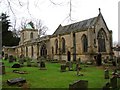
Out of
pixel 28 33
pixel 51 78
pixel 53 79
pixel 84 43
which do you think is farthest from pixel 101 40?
pixel 28 33

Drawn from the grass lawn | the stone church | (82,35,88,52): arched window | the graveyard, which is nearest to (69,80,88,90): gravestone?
the graveyard

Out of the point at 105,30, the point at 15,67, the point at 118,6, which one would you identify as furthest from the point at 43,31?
the point at 118,6

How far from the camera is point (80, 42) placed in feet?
127

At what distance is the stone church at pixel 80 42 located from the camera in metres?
36.1

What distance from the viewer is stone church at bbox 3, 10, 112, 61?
36.1m

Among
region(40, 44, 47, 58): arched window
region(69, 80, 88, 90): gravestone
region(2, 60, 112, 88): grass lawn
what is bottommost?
region(2, 60, 112, 88): grass lawn

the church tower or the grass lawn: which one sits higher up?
the church tower

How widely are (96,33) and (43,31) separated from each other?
116ft

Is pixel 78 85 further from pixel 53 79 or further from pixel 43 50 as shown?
pixel 43 50

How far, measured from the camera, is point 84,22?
40750mm

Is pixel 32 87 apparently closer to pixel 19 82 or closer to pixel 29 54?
pixel 19 82

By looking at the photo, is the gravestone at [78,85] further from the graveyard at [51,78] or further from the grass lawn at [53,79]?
the grass lawn at [53,79]

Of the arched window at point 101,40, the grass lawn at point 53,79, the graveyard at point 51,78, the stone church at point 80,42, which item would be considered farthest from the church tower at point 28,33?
the grass lawn at point 53,79

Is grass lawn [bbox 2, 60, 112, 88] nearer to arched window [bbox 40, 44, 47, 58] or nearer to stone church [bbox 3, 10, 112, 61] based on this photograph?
stone church [bbox 3, 10, 112, 61]
